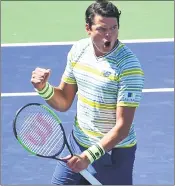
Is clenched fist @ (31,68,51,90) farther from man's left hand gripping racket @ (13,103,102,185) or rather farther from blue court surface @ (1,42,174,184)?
blue court surface @ (1,42,174,184)

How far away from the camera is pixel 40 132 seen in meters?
4.72

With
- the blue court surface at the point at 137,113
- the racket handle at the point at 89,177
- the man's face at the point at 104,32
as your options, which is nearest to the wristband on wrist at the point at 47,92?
the man's face at the point at 104,32

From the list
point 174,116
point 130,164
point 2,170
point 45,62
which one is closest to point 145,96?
point 174,116

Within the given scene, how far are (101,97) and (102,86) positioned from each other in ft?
0.24

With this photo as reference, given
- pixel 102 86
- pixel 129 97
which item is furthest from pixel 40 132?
pixel 129 97

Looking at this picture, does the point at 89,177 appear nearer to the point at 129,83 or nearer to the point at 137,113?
the point at 129,83

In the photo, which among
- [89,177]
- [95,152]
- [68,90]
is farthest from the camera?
[68,90]

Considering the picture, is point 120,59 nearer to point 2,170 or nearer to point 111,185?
point 111,185

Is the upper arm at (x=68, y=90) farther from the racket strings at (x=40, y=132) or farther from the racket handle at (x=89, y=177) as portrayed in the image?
the racket handle at (x=89, y=177)

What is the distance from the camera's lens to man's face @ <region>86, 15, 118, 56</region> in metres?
4.35

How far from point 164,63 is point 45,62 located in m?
1.55

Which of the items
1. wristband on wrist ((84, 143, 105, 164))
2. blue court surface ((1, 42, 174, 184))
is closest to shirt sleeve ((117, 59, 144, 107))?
wristband on wrist ((84, 143, 105, 164))

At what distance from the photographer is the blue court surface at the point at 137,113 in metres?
6.61

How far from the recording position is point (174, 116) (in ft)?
25.0
